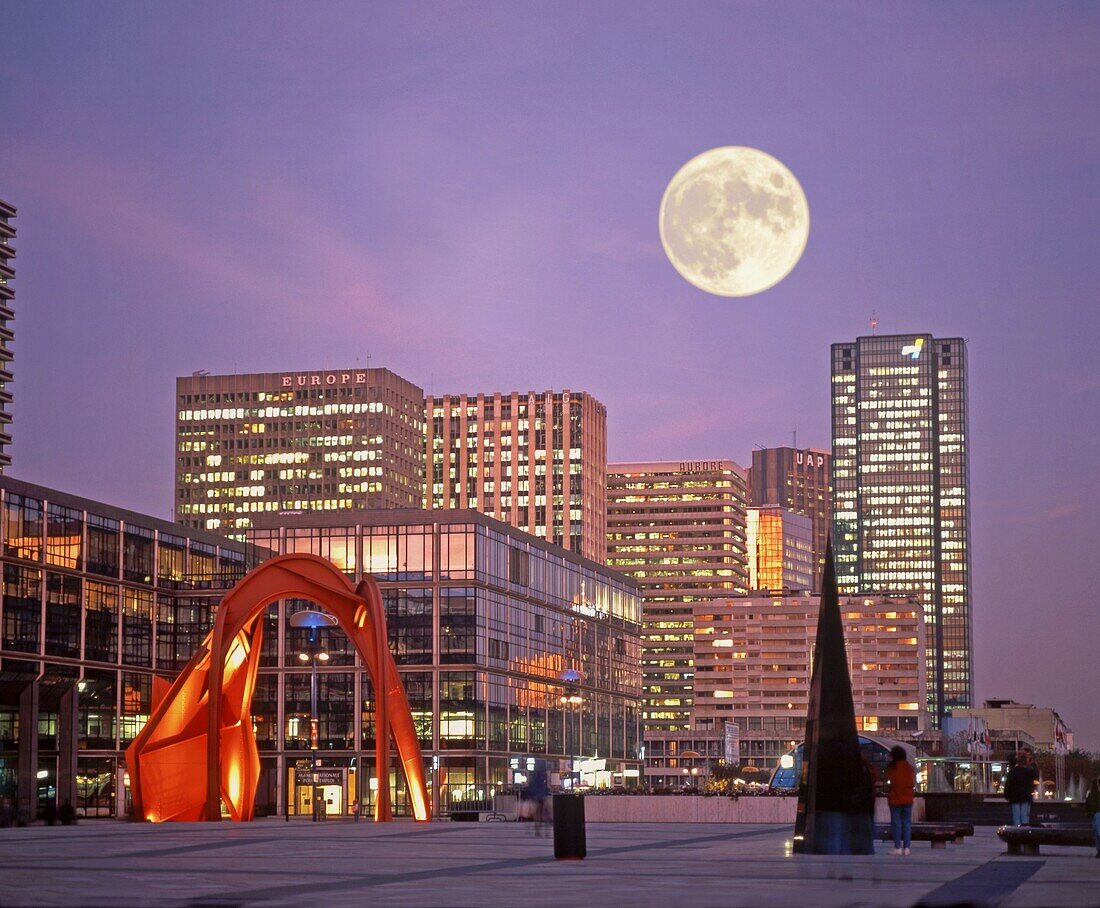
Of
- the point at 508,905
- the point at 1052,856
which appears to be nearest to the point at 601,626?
the point at 1052,856

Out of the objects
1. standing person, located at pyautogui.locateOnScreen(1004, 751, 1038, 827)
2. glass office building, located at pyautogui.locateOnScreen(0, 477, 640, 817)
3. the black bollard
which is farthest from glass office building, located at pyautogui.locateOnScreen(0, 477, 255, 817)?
the black bollard

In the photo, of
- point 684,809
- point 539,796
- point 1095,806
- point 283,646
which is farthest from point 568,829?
point 283,646

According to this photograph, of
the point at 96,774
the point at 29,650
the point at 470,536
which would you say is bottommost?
the point at 96,774

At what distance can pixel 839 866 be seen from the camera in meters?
24.3

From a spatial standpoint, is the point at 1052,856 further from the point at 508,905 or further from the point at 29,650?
the point at 29,650

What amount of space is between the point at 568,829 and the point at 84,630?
70.7 metres

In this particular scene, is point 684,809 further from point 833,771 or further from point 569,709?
point 569,709

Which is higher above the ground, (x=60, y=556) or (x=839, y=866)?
(x=60, y=556)

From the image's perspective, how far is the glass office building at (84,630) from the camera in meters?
85.8

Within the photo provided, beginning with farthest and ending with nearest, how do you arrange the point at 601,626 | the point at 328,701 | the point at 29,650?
1. the point at 601,626
2. the point at 328,701
3. the point at 29,650

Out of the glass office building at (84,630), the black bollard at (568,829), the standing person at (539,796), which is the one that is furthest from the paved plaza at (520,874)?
the glass office building at (84,630)

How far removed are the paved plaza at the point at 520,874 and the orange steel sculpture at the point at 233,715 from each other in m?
20.4

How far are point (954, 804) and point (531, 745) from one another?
62.0 meters

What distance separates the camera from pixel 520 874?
75.6ft
